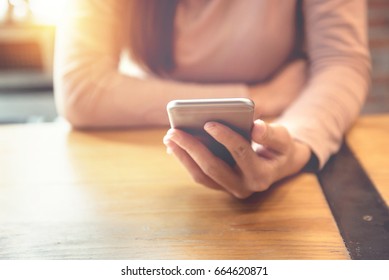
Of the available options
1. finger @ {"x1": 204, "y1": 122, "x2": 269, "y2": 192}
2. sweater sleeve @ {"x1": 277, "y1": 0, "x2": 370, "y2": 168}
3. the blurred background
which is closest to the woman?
sweater sleeve @ {"x1": 277, "y1": 0, "x2": 370, "y2": 168}

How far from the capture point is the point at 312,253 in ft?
1.36

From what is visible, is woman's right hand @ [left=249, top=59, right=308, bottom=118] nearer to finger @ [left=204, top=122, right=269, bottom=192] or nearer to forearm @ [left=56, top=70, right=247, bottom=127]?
forearm @ [left=56, top=70, right=247, bottom=127]

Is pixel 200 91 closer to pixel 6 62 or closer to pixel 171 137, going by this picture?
pixel 171 137

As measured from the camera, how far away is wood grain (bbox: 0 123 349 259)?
1.41 ft

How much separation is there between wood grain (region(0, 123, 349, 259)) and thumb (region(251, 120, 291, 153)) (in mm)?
56

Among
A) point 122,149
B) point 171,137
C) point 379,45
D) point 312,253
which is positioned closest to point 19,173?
point 122,149

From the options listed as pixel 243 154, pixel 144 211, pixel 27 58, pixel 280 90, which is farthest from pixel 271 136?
pixel 27 58

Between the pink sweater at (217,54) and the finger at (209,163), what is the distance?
6.9 inches

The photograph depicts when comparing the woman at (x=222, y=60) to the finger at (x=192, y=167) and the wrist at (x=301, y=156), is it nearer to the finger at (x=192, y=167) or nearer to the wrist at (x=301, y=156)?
the wrist at (x=301, y=156)

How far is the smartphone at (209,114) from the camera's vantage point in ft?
1.35

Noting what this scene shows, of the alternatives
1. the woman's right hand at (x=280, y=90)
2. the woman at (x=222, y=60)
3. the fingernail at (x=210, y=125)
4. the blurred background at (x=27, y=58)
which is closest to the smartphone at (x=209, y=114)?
the fingernail at (x=210, y=125)

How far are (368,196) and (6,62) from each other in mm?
2301

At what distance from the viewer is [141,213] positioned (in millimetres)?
490

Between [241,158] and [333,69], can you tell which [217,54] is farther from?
[241,158]
